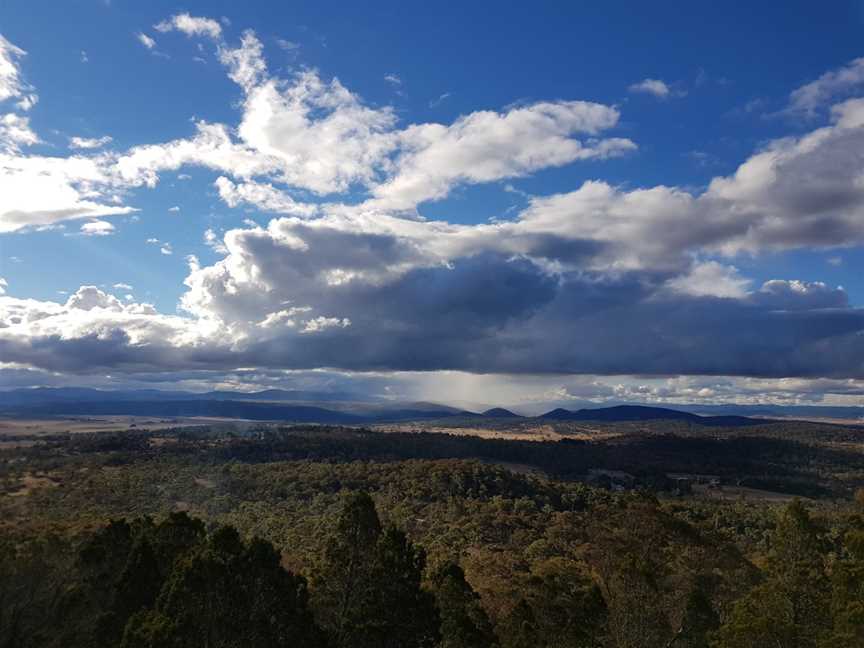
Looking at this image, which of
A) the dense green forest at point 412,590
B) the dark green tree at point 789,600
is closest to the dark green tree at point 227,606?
the dense green forest at point 412,590

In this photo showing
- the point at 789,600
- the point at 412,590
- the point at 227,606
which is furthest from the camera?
the point at 789,600

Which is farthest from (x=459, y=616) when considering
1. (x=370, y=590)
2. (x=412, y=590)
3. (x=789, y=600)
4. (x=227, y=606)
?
(x=789, y=600)

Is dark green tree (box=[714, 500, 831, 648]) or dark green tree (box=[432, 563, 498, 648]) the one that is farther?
dark green tree (box=[432, 563, 498, 648])

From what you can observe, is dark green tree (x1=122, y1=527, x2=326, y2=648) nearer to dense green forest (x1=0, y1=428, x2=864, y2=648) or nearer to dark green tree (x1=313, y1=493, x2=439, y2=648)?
dense green forest (x1=0, y1=428, x2=864, y2=648)

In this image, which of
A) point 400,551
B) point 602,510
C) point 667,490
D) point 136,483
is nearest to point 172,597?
point 400,551

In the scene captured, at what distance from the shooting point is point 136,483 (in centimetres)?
11231

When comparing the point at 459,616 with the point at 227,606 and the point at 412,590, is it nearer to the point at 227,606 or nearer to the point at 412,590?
the point at 412,590

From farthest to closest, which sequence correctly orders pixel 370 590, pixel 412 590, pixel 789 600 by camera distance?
pixel 789 600 < pixel 412 590 < pixel 370 590

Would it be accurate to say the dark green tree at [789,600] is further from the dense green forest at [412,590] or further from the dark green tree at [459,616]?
the dark green tree at [459,616]

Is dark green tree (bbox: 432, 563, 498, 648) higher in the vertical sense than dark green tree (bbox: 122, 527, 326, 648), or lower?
lower

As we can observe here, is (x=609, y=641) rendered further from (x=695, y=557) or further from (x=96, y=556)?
(x=96, y=556)

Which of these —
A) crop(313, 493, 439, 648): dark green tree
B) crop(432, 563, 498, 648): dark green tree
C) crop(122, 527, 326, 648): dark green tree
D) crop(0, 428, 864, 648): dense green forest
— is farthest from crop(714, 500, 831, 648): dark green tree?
crop(122, 527, 326, 648): dark green tree

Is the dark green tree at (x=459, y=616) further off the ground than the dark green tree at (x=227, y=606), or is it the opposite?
the dark green tree at (x=227, y=606)

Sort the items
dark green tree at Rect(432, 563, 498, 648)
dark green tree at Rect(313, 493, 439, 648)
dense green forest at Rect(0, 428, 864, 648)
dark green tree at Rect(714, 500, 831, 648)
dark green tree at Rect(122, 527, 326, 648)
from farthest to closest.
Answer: dark green tree at Rect(432, 563, 498, 648) < dark green tree at Rect(313, 493, 439, 648) < dark green tree at Rect(714, 500, 831, 648) < dense green forest at Rect(0, 428, 864, 648) < dark green tree at Rect(122, 527, 326, 648)
